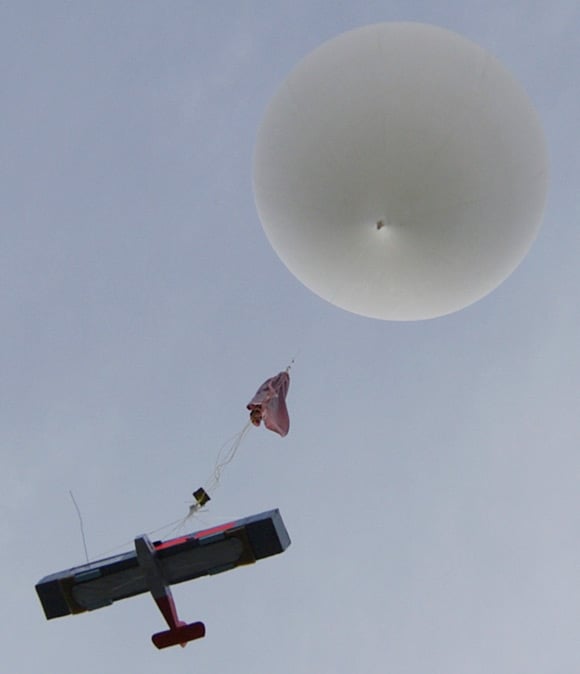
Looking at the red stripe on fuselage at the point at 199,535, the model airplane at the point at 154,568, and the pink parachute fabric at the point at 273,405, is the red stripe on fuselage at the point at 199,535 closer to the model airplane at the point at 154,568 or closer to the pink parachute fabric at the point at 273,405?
the model airplane at the point at 154,568

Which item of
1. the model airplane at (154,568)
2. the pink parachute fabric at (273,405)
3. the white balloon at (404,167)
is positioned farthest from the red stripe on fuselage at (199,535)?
the white balloon at (404,167)

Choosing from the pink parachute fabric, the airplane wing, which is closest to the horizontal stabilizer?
the airplane wing

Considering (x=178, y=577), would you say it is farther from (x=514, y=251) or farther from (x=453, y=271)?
(x=514, y=251)

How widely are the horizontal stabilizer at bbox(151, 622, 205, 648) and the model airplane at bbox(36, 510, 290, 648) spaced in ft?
1.07

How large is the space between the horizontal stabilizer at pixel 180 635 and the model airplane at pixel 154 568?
1.07 feet

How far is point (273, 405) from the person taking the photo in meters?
10.3

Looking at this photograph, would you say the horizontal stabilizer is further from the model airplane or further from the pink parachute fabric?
the pink parachute fabric

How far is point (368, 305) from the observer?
10742 millimetres

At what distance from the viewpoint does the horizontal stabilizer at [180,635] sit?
7.78m

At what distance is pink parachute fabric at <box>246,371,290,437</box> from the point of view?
33.2 feet

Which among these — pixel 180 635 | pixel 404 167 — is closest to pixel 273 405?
pixel 404 167

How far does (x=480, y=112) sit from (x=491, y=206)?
103cm

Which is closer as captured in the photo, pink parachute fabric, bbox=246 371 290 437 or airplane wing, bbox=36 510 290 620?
airplane wing, bbox=36 510 290 620

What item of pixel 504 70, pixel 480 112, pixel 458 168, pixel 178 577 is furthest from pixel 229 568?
pixel 504 70
